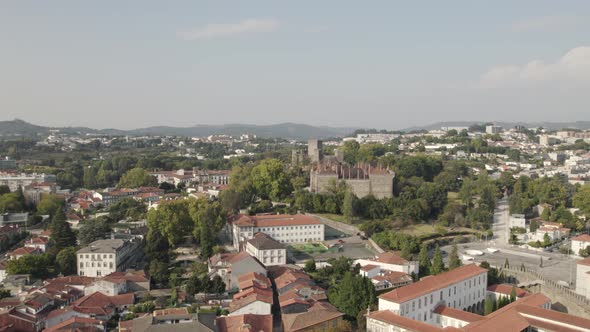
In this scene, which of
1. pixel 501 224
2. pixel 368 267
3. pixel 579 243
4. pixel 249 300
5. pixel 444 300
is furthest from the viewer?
pixel 501 224

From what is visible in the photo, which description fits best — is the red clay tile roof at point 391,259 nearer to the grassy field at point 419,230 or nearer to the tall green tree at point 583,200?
the grassy field at point 419,230

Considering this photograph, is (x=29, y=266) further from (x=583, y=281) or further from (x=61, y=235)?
(x=583, y=281)

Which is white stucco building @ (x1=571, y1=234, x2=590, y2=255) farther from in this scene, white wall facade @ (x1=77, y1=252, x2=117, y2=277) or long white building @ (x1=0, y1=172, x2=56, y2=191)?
long white building @ (x1=0, y1=172, x2=56, y2=191)

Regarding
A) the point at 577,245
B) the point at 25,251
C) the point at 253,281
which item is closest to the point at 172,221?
the point at 25,251

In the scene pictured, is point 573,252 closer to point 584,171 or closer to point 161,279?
point 161,279

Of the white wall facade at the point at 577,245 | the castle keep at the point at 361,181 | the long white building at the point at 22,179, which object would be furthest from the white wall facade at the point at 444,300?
the long white building at the point at 22,179

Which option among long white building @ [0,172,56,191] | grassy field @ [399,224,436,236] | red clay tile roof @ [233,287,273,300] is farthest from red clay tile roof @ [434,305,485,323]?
long white building @ [0,172,56,191]
